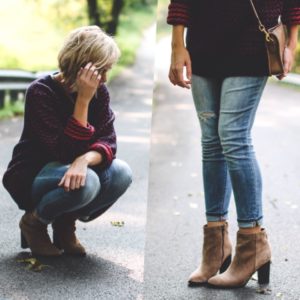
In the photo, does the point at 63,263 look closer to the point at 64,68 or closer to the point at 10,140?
the point at 64,68

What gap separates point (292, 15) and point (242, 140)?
0.61 m

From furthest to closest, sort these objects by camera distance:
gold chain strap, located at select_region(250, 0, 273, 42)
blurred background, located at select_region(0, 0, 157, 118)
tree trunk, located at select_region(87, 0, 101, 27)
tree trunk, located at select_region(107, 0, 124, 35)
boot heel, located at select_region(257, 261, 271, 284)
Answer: tree trunk, located at select_region(107, 0, 124, 35) → tree trunk, located at select_region(87, 0, 101, 27) → blurred background, located at select_region(0, 0, 157, 118) → boot heel, located at select_region(257, 261, 271, 284) → gold chain strap, located at select_region(250, 0, 273, 42)

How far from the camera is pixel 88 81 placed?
3113 millimetres

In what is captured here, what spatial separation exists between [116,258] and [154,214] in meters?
1.25

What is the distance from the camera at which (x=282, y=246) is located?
12.8 ft

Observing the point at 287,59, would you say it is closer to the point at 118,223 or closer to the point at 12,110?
the point at 118,223

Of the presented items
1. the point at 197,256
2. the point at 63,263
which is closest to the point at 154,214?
the point at 197,256

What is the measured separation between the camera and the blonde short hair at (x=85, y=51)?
10.2ft

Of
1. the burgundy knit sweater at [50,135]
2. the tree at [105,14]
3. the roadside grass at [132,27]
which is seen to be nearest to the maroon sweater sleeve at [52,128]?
the burgundy knit sweater at [50,135]

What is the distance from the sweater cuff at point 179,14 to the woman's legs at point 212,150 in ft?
0.88

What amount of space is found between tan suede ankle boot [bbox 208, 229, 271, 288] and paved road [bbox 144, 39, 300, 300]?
1.9 inches

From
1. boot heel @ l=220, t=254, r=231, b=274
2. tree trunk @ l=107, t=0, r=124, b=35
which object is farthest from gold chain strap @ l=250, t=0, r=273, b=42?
tree trunk @ l=107, t=0, r=124, b=35

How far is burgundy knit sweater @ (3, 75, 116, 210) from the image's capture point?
3166 millimetres

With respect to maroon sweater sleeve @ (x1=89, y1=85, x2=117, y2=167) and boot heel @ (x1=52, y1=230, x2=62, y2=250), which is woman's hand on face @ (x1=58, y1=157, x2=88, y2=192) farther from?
boot heel @ (x1=52, y1=230, x2=62, y2=250)
